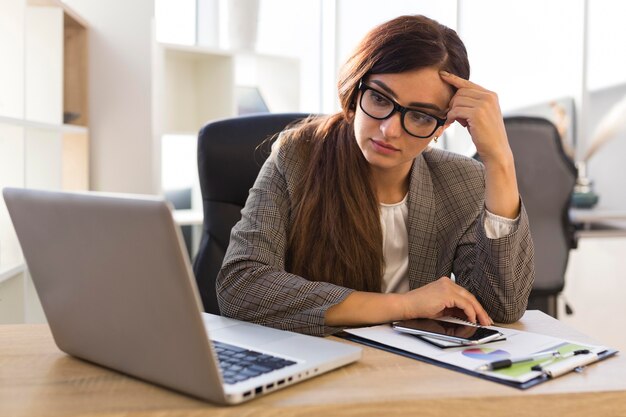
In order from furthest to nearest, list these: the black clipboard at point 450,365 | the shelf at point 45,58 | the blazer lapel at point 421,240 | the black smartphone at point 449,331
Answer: the shelf at point 45,58 < the blazer lapel at point 421,240 < the black smartphone at point 449,331 < the black clipboard at point 450,365

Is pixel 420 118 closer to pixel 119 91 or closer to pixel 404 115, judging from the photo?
pixel 404 115

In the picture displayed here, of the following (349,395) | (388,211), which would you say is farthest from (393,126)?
(349,395)

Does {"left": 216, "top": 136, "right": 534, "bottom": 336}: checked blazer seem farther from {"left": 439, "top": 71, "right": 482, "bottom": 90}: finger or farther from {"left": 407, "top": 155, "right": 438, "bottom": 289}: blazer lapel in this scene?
{"left": 439, "top": 71, "right": 482, "bottom": 90}: finger

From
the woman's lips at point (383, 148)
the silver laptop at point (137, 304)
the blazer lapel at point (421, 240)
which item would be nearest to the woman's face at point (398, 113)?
the woman's lips at point (383, 148)

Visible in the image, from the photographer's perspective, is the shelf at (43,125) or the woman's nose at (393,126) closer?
the woman's nose at (393,126)

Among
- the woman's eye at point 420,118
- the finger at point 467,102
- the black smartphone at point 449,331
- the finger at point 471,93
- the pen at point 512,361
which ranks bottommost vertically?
the black smartphone at point 449,331

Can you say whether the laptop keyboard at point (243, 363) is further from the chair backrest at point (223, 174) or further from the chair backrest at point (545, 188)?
the chair backrest at point (545, 188)

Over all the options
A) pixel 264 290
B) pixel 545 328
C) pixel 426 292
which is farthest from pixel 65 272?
pixel 545 328

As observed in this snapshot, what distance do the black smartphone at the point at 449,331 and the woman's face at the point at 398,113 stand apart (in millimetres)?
372

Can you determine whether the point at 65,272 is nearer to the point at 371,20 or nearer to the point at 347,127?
the point at 347,127

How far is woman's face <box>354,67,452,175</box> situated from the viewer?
137 centimetres

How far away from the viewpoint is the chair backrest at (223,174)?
1725mm

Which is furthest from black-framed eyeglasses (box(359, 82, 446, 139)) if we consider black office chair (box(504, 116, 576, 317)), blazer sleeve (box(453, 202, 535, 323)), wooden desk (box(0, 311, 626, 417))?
black office chair (box(504, 116, 576, 317))

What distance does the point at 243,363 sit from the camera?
86 cm
